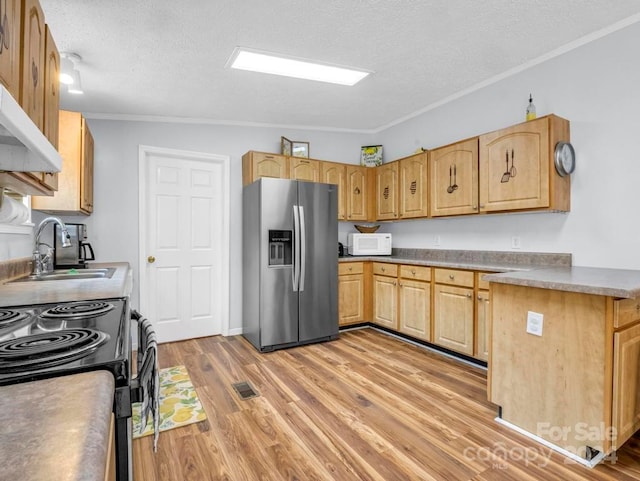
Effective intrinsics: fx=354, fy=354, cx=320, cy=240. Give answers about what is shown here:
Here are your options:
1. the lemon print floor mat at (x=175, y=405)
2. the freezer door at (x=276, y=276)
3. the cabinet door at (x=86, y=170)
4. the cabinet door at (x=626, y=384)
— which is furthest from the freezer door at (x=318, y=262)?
the cabinet door at (x=626, y=384)

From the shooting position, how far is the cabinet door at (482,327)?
2.94 meters

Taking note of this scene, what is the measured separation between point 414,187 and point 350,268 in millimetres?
1177

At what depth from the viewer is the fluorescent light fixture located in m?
2.73

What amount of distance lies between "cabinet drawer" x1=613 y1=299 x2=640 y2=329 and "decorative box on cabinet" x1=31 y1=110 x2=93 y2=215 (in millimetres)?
3492

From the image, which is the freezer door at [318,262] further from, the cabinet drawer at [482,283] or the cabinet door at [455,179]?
the cabinet drawer at [482,283]

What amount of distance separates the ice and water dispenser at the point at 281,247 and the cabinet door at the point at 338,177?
3.22 ft

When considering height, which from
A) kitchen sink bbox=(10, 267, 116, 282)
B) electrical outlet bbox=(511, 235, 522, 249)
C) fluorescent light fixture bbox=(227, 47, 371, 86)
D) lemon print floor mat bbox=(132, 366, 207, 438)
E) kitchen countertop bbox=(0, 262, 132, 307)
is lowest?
lemon print floor mat bbox=(132, 366, 207, 438)

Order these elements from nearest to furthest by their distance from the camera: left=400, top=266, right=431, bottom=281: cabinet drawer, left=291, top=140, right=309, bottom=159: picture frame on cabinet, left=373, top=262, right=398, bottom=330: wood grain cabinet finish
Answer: left=400, top=266, right=431, bottom=281: cabinet drawer < left=373, top=262, right=398, bottom=330: wood grain cabinet finish < left=291, top=140, right=309, bottom=159: picture frame on cabinet

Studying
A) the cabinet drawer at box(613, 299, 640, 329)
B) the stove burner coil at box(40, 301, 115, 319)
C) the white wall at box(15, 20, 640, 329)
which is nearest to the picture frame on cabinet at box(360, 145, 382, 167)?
the white wall at box(15, 20, 640, 329)

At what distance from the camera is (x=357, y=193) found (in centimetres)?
455

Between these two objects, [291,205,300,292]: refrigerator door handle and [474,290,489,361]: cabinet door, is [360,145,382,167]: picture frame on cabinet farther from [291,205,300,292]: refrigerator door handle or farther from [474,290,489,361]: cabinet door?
[474,290,489,361]: cabinet door

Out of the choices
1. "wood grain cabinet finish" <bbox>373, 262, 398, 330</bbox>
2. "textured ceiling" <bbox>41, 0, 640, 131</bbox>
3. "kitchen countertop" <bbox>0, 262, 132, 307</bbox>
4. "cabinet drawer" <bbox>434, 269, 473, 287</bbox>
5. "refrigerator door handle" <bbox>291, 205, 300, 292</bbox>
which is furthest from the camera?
"wood grain cabinet finish" <bbox>373, 262, 398, 330</bbox>

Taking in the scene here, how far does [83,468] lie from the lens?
0.39m

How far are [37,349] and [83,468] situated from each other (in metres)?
0.56
